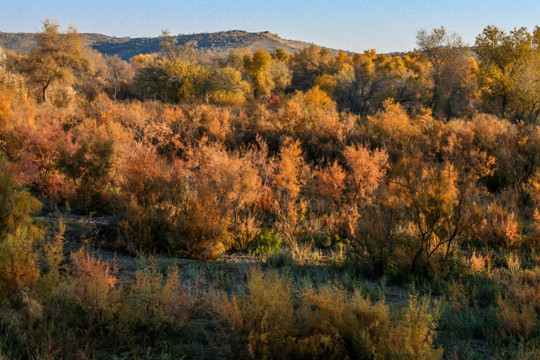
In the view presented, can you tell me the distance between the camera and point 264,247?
668cm

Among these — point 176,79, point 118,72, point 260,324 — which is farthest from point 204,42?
point 260,324

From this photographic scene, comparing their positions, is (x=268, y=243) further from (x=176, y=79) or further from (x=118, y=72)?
(x=118, y=72)

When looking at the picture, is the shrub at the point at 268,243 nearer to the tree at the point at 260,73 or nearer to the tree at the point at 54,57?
the tree at the point at 54,57

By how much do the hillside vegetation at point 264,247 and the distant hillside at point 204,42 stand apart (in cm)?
9305

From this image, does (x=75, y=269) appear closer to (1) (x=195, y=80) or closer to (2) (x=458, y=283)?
(2) (x=458, y=283)

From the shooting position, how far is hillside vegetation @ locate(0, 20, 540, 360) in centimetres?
324

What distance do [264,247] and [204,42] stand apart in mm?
116596

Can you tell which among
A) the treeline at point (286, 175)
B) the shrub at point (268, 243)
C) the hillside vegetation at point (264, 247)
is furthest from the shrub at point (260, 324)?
the shrub at point (268, 243)

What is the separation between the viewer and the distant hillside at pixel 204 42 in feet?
342

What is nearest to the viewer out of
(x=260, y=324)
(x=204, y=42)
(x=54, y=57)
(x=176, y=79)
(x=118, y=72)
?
(x=260, y=324)

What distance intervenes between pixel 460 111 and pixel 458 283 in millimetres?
31968

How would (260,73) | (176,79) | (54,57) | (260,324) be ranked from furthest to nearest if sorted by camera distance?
(260,73)
(176,79)
(54,57)
(260,324)

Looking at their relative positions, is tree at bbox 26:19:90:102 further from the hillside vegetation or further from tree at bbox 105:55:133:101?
the hillside vegetation

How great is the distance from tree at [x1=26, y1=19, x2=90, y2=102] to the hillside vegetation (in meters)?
13.8
